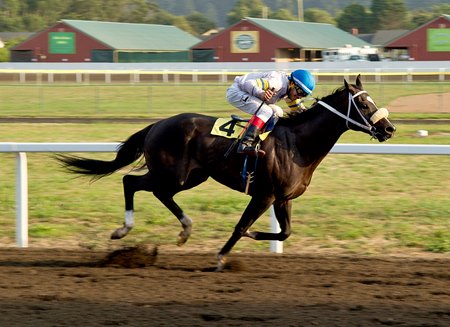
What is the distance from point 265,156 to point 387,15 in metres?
110

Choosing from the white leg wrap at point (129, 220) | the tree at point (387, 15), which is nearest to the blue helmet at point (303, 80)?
the white leg wrap at point (129, 220)

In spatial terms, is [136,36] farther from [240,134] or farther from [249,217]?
[249,217]

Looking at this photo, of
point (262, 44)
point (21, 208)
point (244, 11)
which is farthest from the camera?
point (244, 11)

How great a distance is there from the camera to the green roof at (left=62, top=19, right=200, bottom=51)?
187 ft

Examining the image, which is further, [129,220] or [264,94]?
[129,220]

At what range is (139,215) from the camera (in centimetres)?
948

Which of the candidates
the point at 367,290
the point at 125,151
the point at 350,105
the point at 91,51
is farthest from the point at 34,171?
the point at 91,51

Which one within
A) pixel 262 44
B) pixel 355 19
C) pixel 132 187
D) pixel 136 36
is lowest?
pixel 262 44

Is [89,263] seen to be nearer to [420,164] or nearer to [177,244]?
[177,244]

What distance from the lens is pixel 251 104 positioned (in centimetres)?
770

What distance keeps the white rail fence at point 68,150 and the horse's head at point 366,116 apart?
37.2 inches

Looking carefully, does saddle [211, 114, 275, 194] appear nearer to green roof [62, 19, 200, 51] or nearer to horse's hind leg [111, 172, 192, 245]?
horse's hind leg [111, 172, 192, 245]

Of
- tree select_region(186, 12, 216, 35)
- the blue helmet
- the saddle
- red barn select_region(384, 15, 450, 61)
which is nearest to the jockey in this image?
the blue helmet

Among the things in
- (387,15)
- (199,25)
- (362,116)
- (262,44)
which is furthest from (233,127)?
(199,25)
